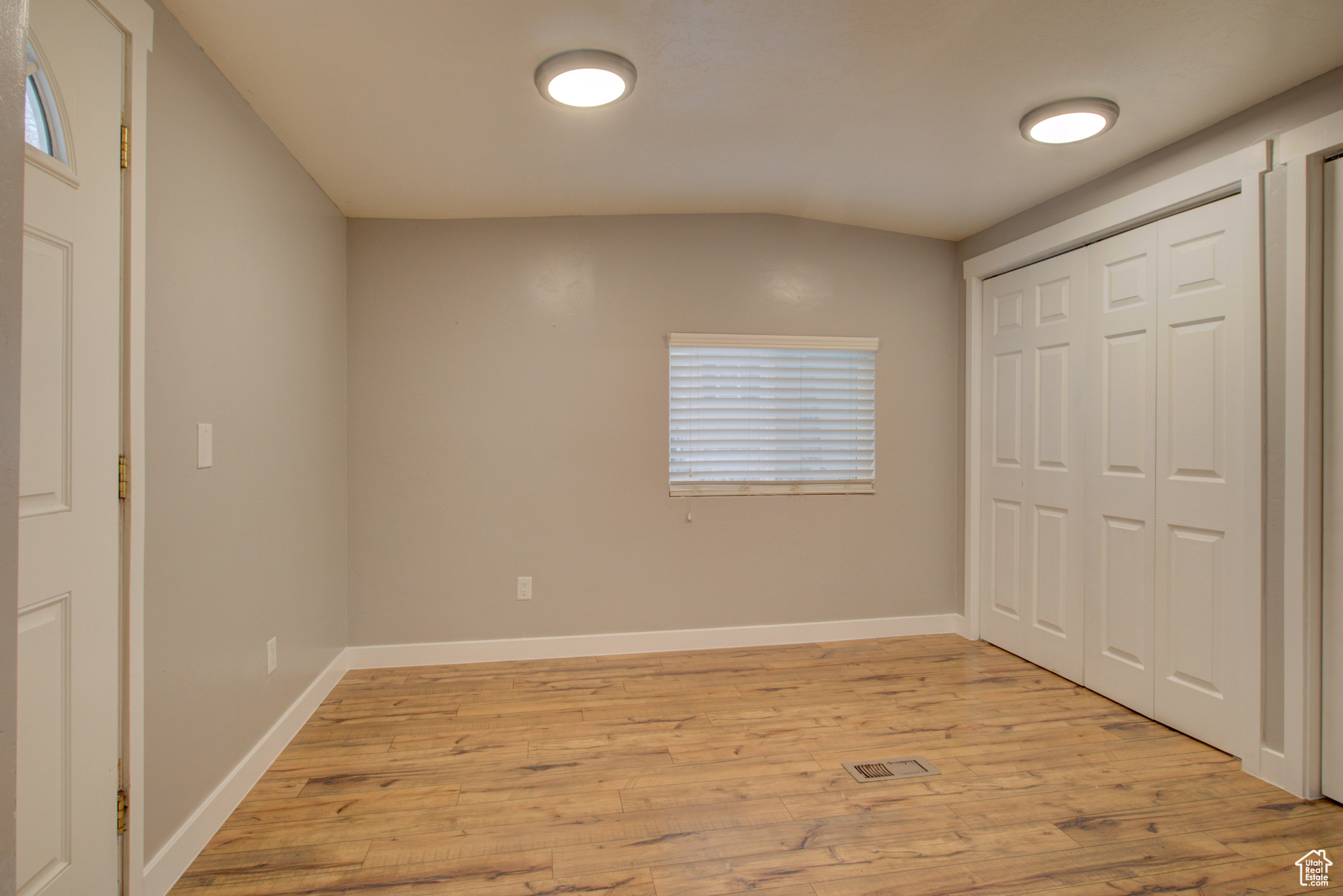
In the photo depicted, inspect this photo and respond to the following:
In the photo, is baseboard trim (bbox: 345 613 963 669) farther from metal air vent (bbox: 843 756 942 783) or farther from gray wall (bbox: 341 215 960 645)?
metal air vent (bbox: 843 756 942 783)

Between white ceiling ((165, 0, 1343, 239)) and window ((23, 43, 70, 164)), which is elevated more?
white ceiling ((165, 0, 1343, 239))

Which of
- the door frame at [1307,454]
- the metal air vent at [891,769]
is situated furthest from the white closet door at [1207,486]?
the metal air vent at [891,769]

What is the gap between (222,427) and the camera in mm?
2088

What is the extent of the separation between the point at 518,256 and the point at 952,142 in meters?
2.19

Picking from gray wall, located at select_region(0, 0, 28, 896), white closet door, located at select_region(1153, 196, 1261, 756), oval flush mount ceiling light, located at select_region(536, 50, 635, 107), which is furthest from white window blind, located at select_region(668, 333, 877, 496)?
gray wall, located at select_region(0, 0, 28, 896)

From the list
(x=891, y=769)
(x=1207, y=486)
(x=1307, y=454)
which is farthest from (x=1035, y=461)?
(x=891, y=769)

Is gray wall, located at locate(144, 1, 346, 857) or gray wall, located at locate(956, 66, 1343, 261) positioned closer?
gray wall, located at locate(144, 1, 346, 857)

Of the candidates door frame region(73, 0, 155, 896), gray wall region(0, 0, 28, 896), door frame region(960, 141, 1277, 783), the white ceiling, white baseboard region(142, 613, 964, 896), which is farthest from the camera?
white baseboard region(142, 613, 964, 896)

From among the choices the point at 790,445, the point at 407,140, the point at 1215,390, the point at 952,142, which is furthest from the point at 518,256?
the point at 1215,390

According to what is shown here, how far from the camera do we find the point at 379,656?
348 cm

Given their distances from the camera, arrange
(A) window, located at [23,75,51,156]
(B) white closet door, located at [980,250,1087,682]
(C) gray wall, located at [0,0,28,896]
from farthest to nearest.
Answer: (B) white closet door, located at [980,250,1087,682] → (A) window, located at [23,75,51,156] → (C) gray wall, located at [0,0,28,896]

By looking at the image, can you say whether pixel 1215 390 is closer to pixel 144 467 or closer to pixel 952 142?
pixel 952 142

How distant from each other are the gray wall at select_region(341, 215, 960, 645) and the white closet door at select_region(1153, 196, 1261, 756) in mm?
1369

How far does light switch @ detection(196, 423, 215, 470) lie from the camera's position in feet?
6.35
